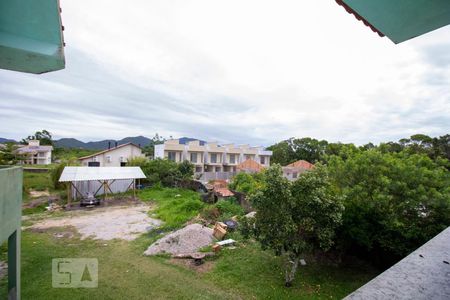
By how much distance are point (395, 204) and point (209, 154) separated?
32.8 m

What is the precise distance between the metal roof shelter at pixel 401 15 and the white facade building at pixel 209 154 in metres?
33.4

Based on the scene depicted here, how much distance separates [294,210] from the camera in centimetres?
699

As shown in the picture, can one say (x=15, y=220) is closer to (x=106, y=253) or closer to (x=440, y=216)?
(x=106, y=253)

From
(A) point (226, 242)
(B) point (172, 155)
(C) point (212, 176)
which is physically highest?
(B) point (172, 155)

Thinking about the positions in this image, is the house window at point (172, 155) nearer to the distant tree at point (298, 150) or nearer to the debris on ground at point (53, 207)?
the debris on ground at point (53, 207)

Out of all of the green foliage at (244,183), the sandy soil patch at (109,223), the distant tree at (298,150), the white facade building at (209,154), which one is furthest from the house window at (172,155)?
the distant tree at (298,150)

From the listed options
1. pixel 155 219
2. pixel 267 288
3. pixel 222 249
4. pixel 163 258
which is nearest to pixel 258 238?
pixel 267 288

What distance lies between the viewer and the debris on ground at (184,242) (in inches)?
363

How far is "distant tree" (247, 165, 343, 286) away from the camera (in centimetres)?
667

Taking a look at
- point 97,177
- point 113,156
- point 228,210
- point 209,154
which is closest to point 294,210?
point 228,210

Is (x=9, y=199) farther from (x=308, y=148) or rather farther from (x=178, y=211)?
(x=308, y=148)

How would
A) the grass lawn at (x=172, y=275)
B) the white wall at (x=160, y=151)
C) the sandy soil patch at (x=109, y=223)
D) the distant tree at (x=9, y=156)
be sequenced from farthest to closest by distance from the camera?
the white wall at (x=160, y=151) < the distant tree at (x=9, y=156) < the sandy soil patch at (x=109, y=223) < the grass lawn at (x=172, y=275)

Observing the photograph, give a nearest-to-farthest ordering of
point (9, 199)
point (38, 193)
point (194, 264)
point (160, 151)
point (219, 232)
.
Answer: point (9, 199)
point (194, 264)
point (219, 232)
point (38, 193)
point (160, 151)

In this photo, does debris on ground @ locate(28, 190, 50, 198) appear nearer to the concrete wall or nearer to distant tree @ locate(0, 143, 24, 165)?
distant tree @ locate(0, 143, 24, 165)
